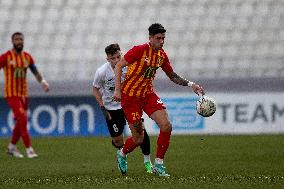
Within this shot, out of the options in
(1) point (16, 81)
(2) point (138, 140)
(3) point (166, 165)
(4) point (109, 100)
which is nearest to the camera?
(2) point (138, 140)

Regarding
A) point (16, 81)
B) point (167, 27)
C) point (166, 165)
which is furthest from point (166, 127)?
point (167, 27)

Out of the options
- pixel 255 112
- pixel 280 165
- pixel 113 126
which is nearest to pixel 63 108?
pixel 255 112

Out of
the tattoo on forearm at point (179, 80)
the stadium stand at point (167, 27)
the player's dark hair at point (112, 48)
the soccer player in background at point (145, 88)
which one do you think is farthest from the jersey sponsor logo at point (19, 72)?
the stadium stand at point (167, 27)

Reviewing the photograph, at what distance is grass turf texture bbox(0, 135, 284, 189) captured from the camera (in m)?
9.55

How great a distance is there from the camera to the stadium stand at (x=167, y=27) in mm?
21266

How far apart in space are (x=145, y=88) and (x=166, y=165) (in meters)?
2.05

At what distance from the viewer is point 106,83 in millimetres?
12594

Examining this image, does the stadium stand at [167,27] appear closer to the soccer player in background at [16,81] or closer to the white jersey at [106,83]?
the soccer player in background at [16,81]

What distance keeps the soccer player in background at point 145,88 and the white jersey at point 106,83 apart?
1611 mm

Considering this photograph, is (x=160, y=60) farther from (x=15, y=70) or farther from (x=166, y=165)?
(x=15, y=70)

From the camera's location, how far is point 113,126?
12.7 m

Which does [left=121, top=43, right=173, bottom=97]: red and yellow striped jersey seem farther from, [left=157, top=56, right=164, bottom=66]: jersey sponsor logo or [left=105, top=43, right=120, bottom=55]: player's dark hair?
[left=105, top=43, right=120, bottom=55]: player's dark hair

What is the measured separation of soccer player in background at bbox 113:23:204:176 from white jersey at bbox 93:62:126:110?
161 centimetres

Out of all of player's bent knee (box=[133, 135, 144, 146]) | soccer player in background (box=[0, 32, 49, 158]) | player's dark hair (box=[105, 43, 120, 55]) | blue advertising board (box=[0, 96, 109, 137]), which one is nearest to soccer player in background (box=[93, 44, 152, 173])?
player's dark hair (box=[105, 43, 120, 55])
